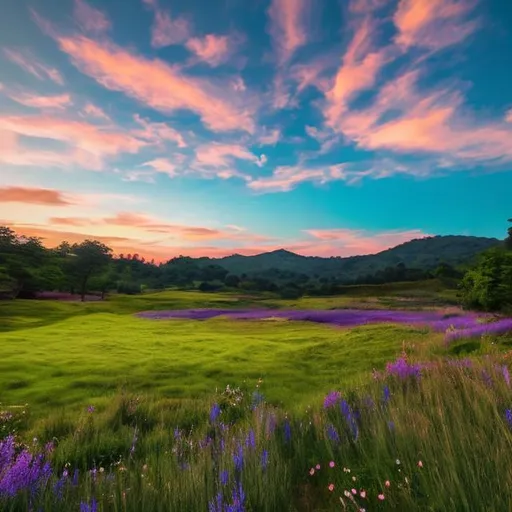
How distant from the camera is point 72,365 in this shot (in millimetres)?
14992

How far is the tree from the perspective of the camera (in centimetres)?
6844

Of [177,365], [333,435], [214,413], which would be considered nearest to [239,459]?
[333,435]

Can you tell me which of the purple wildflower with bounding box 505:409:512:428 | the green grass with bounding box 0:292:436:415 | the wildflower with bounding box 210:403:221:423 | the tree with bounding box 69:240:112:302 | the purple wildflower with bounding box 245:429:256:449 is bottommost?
the green grass with bounding box 0:292:436:415

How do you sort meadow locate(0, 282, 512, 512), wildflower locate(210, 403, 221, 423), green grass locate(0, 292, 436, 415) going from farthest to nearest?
green grass locate(0, 292, 436, 415), wildflower locate(210, 403, 221, 423), meadow locate(0, 282, 512, 512)

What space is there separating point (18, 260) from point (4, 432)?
2186 inches

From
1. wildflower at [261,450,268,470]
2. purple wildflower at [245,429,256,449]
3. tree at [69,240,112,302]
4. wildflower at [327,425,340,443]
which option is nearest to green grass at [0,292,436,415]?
wildflower at [327,425,340,443]

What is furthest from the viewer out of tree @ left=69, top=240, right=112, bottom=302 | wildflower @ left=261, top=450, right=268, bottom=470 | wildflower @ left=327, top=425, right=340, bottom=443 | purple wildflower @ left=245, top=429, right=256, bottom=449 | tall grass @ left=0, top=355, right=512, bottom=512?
tree @ left=69, top=240, right=112, bottom=302

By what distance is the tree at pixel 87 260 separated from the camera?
68.4m

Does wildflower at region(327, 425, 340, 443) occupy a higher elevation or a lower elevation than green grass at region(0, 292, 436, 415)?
higher

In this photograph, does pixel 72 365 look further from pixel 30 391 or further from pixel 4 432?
pixel 4 432

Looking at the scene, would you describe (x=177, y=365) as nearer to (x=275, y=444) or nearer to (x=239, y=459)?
(x=275, y=444)

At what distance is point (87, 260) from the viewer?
225 ft


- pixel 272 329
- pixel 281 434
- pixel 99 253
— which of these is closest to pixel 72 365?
pixel 281 434

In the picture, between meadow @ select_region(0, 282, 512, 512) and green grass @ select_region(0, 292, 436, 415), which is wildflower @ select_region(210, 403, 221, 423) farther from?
green grass @ select_region(0, 292, 436, 415)
